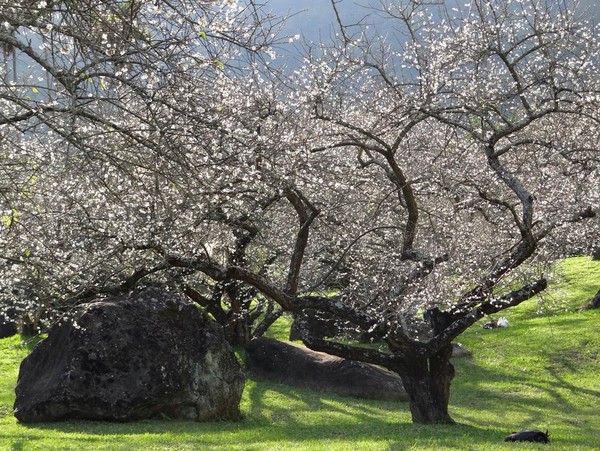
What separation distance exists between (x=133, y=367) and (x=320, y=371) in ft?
25.1

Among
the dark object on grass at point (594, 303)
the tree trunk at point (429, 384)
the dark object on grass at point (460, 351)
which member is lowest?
the tree trunk at point (429, 384)

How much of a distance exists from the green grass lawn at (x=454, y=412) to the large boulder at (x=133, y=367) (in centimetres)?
42

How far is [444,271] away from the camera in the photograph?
16.1 m

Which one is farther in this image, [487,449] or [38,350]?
[38,350]

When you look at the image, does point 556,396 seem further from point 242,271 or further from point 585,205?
point 242,271

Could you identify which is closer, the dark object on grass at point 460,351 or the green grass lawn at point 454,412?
the green grass lawn at point 454,412

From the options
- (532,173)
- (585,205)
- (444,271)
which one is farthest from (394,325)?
(532,173)

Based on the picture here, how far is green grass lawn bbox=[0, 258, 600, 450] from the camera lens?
538 inches

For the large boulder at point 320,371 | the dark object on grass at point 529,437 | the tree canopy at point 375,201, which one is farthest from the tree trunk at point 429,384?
the large boulder at point 320,371

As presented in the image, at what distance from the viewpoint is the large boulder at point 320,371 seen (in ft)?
70.5

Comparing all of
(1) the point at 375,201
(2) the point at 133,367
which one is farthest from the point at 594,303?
(2) the point at 133,367

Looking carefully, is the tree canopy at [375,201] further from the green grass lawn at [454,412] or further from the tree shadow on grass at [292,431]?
the green grass lawn at [454,412]

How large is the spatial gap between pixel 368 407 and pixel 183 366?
5.71 metres

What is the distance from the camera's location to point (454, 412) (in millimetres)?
19016
